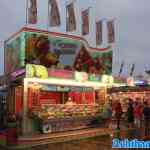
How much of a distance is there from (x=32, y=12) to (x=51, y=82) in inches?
197

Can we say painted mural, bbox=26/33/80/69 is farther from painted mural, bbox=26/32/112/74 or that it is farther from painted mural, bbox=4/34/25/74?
painted mural, bbox=4/34/25/74

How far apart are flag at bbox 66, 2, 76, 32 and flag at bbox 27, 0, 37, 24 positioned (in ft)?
9.22

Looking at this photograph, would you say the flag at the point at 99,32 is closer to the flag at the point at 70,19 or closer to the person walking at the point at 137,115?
the flag at the point at 70,19

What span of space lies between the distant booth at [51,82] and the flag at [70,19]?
2.74 ft

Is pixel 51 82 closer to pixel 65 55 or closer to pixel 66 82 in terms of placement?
pixel 66 82

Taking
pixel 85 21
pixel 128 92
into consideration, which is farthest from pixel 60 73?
pixel 128 92

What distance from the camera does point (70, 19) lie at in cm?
2456

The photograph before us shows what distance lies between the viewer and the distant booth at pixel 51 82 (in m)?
19.6

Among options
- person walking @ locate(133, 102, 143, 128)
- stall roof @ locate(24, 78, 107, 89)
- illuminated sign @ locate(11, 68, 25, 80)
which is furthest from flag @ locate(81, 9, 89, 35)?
illuminated sign @ locate(11, 68, 25, 80)

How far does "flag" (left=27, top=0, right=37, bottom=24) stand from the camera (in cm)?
2248

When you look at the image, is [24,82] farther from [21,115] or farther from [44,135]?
[44,135]

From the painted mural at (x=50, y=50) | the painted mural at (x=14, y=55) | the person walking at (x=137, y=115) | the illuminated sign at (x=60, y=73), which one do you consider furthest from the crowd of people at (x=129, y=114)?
the painted mural at (x=14, y=55)

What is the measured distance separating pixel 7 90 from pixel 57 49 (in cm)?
416

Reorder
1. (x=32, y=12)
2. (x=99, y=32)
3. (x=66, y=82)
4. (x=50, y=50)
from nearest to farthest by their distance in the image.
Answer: (x=66, y=82), (x=50, y=50), (x=32, y=12), (x=99, y=32)
